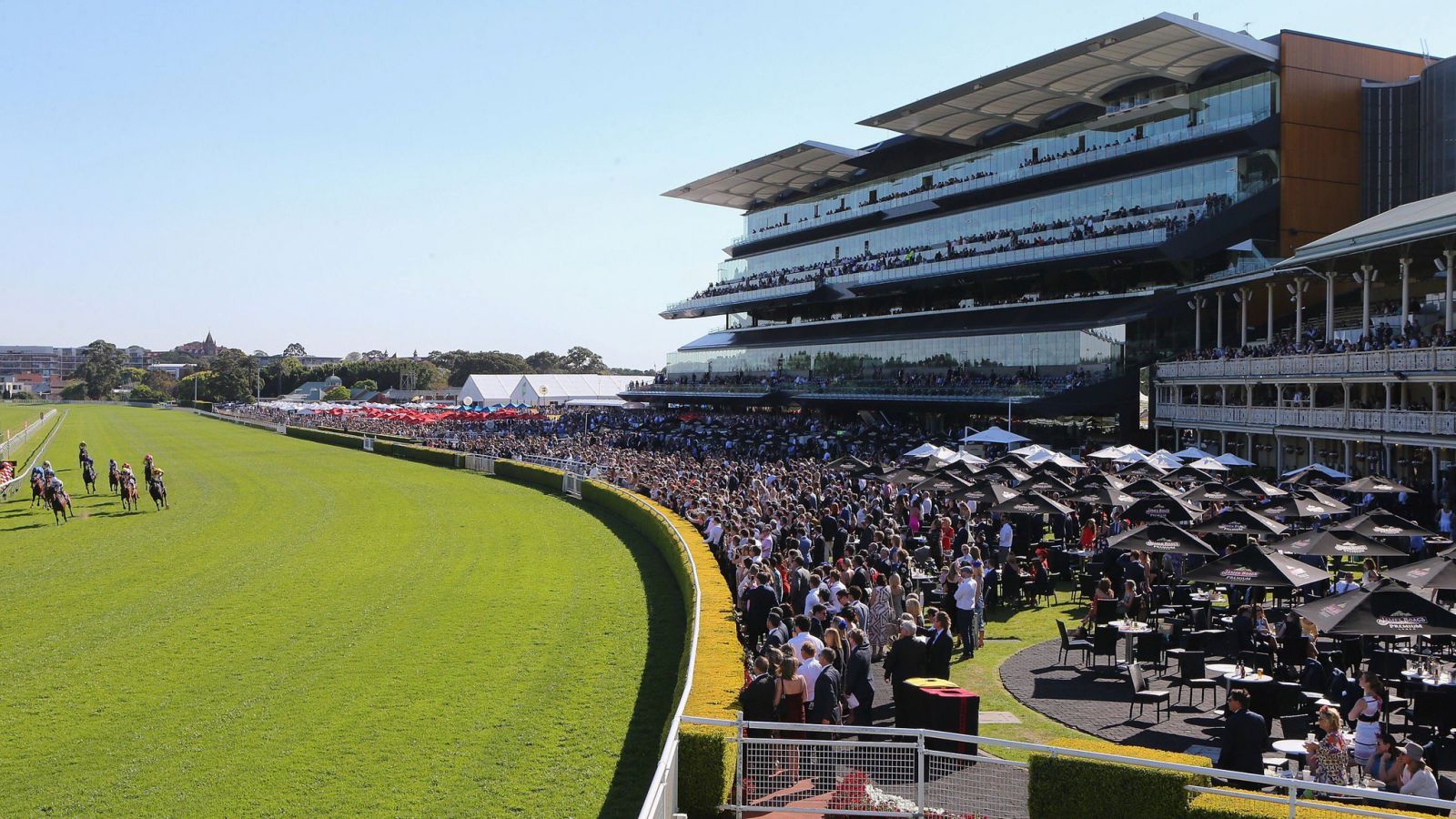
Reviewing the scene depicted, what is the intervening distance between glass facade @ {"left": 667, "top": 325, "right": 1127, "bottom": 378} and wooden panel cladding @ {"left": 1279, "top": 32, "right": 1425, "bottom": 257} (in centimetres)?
805

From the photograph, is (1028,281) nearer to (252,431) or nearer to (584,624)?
(584,624)

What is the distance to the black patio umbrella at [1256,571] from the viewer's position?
11.9 meters

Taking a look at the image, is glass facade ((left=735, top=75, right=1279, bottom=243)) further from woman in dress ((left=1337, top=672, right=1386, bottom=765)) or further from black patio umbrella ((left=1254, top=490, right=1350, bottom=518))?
woman in dress ((left=1337, top=672, right=1386, bottom=765))

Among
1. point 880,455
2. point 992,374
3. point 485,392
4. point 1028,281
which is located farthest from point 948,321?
point 485,392

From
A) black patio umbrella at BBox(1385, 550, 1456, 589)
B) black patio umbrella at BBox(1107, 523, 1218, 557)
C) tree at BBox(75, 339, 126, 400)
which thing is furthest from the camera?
tree at BBox(75, 339, 126, 400)

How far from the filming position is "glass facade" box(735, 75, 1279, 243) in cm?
4275

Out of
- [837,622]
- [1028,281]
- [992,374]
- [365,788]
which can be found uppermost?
[1028,281]

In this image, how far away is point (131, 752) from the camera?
9.95m

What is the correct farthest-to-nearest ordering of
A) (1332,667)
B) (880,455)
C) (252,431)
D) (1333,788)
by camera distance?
1. (252,431)
2. (880,455)
3. (1332,667)
4. (1333,788)

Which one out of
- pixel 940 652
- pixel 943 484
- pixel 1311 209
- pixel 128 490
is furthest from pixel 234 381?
pixel 940 652

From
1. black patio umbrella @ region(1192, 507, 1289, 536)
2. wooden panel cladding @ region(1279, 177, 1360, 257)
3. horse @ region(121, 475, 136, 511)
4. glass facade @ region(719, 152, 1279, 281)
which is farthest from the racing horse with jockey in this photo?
wooden panel cladding @ region(1279, 177, 1360, 257)

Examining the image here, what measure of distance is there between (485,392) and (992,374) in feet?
150

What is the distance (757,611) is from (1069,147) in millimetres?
43400

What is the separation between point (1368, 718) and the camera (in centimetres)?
848
